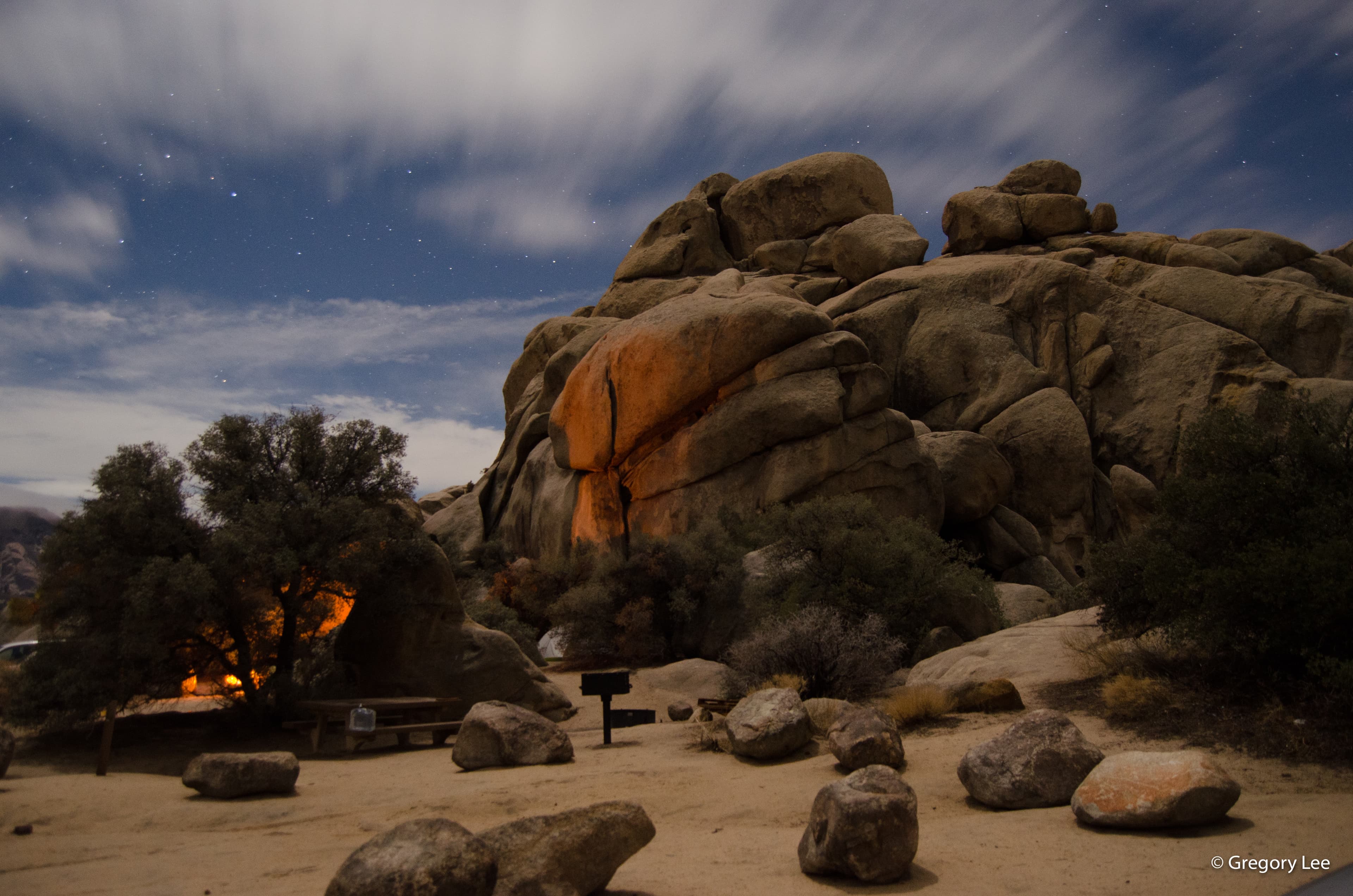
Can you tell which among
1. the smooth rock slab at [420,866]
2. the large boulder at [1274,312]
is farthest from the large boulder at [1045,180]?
the smooth rock slab at [420,866]

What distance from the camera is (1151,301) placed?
103ft

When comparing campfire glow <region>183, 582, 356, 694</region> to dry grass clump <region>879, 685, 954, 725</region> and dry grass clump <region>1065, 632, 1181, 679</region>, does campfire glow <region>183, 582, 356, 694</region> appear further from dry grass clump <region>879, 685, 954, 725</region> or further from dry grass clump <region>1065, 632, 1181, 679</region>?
Answer: dry grass clump <region>1065, 632, 1181, 679</region>

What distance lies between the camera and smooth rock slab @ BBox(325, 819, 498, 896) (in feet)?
14.4

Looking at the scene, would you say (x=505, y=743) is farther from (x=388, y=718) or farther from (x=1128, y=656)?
(x=1128, y=656)

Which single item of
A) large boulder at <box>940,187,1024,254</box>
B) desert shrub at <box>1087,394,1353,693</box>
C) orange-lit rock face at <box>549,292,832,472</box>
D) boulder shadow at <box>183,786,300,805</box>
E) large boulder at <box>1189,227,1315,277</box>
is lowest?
boulder shadow at <box>183,786,300,805</box>

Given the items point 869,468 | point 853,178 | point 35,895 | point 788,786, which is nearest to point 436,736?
point 788,786

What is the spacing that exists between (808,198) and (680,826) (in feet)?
133

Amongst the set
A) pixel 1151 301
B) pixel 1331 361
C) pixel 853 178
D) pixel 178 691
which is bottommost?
pixel 178 691

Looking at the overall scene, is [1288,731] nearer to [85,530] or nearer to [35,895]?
[35,895]

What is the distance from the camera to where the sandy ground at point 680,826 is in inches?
215

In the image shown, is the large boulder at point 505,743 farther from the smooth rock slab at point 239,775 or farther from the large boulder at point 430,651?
the large boulder at point 430,651

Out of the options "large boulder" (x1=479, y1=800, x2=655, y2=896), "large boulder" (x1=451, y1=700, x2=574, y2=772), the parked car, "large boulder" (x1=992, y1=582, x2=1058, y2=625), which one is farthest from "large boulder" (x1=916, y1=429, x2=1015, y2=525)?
the parked car

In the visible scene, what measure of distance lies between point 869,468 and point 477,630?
46.4ft

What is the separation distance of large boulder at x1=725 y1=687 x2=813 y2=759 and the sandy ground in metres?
0.21
